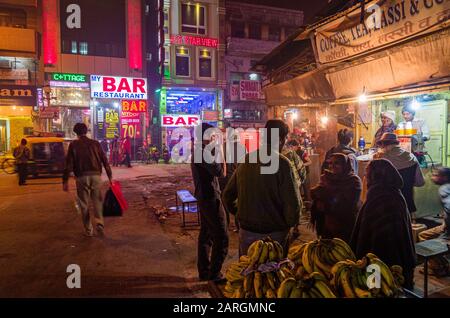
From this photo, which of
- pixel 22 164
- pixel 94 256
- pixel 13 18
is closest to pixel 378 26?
pixel 94 256

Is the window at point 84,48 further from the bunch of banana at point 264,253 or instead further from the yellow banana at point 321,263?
the yellow banana at point 321,263

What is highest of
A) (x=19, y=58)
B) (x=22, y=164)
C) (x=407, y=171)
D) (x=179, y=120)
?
(x=19, y=58)

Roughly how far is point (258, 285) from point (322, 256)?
0.51m

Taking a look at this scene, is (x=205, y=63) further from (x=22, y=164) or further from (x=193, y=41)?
(x=22, y=164)

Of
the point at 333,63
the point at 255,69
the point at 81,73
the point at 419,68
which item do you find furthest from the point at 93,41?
the point at 419,68

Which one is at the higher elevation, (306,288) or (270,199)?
(270,199)

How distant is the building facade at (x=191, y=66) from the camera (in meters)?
26.9

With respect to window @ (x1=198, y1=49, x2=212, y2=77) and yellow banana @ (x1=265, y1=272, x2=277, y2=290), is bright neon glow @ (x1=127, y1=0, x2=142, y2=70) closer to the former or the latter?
window @ (x1=198, y1=49, x2=212, y2=77)

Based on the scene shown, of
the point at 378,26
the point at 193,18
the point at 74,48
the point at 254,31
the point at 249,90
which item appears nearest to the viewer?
the point at 378,26

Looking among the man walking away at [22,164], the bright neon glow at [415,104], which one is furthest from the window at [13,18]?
the bright neon glow at [415,104]

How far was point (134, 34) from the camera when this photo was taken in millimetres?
26266

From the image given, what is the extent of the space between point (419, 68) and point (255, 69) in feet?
29.6

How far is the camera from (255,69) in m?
13.7

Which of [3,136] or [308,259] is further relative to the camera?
[3,136]
